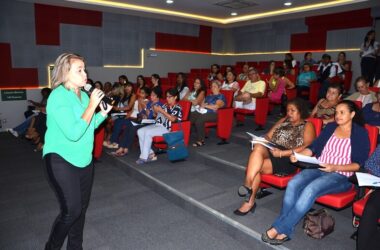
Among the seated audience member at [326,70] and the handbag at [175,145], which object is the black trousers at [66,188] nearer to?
the handbag at [175,145]

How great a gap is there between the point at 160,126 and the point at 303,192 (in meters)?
2.43

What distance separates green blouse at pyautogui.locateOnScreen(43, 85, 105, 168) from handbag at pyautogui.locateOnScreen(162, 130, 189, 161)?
2.19 meters

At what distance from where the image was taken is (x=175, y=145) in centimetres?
396

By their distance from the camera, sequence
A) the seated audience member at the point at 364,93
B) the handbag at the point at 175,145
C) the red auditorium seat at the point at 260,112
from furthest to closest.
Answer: the red auditorium seat at the point at 260,112
the handbag at the point at 175,145
the seated audience member at the point at 364,93

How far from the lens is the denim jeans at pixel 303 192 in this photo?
210 centimetres

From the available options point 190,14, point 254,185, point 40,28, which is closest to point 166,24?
point 190,14

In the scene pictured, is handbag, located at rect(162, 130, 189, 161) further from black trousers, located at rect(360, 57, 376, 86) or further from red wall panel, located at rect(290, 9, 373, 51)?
red wall panel, located at rect(290, 9, 373, 51)

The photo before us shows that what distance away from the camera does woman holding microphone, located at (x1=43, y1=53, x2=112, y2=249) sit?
1556mm

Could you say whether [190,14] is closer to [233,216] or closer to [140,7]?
[140,7]

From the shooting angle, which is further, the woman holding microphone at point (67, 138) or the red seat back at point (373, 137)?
the red seat back at point (373, 137)

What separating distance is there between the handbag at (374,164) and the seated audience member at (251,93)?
2.98 m

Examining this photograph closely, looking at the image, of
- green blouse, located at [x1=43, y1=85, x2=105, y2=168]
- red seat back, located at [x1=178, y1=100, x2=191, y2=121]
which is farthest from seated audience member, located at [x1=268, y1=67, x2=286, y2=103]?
green blouse, located at [x1=43, y1=85, x2=105, y2=168]

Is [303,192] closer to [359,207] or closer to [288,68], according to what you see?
[359,207]

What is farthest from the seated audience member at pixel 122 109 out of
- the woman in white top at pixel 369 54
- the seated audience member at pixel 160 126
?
the woman in white top at pixel 369 54
